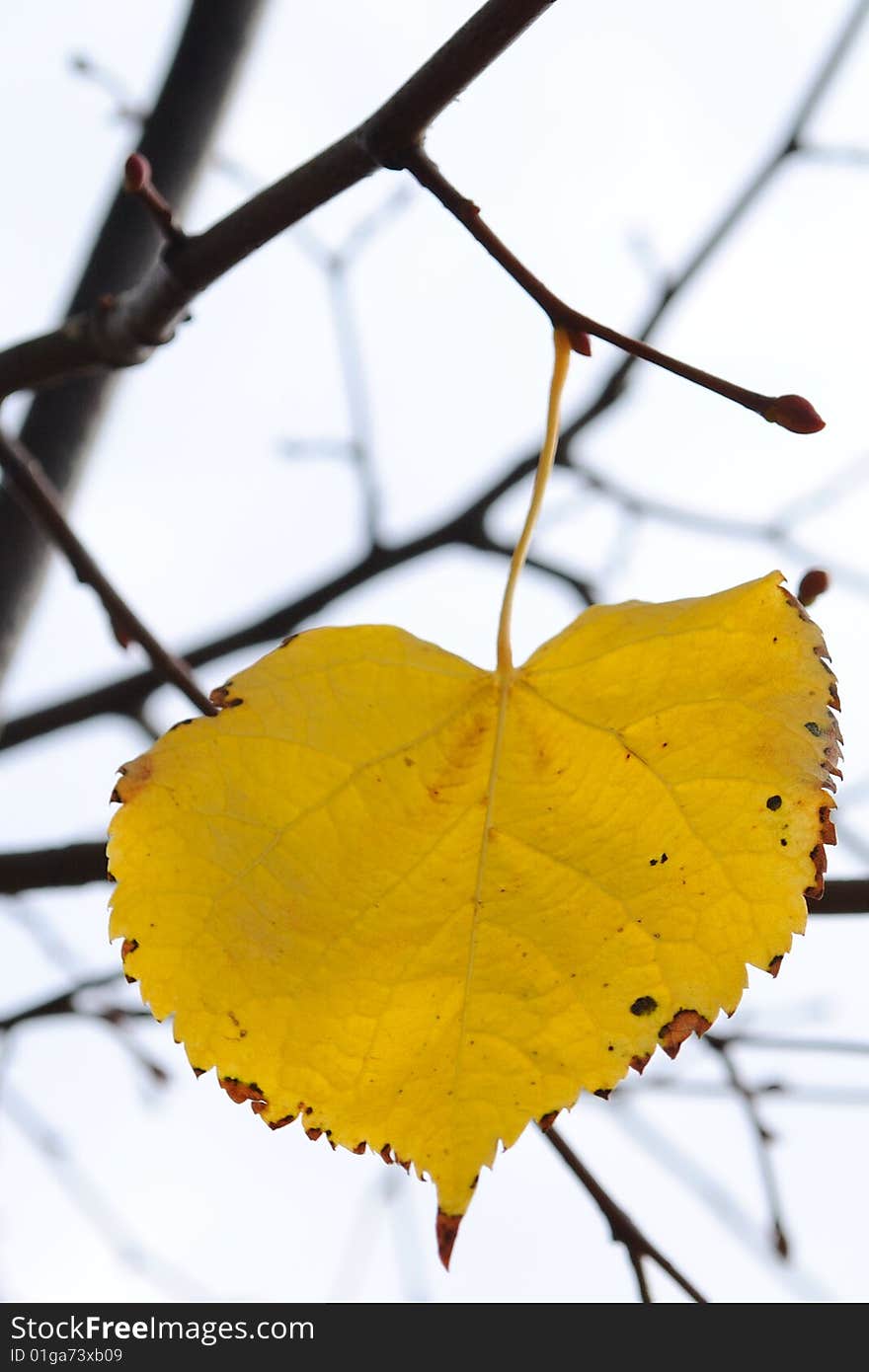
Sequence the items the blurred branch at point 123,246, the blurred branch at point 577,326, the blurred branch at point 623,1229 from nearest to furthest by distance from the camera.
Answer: the blurred branch at point 577,326
the blurred branch at point 623,1229
the blurred branch at point 123,246

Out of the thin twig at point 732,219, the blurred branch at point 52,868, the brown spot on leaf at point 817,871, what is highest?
the thin twig at point 732,219

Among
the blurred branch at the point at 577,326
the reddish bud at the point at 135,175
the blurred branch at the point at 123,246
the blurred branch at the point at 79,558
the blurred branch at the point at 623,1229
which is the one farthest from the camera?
the blurred branch at the point at 123,246

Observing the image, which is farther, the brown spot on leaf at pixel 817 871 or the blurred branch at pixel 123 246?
the blurred branch at pixel 123 246

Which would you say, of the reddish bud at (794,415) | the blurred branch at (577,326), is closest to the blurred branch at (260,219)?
the blurred branch at (577,326)

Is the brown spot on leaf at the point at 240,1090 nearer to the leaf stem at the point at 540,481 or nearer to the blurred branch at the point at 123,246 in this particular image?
the leaf stem at the point at 540,481

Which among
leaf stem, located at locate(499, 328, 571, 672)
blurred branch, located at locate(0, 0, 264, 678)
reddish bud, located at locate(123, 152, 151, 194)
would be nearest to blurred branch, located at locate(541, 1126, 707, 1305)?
leaf stem, located at locate(499, 328, 571, 672)

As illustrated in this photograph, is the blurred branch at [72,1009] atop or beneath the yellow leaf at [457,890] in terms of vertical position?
atop

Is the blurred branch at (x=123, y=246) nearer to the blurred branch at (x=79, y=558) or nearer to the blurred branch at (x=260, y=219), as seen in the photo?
the blurred branch at (x=79, y=558)
